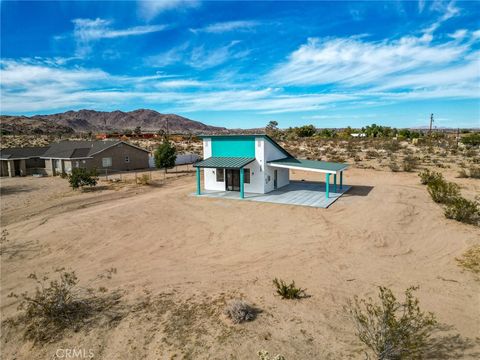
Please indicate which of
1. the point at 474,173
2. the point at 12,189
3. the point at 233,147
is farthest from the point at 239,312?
the point at 474,173

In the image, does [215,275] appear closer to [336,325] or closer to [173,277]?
[173,277]

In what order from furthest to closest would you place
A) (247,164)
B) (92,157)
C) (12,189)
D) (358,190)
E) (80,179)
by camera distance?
(92,157) < (12,189) < (80,179) < (358,190) < (247,164)

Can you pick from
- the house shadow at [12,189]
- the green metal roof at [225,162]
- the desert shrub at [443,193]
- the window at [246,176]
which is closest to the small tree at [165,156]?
the house shadow at [12,189]

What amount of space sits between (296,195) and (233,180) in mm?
4643

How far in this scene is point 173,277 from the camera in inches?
382

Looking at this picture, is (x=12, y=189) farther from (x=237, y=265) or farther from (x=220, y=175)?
(x=237, y=265)

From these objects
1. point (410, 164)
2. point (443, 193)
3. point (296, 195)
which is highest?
point (410, 164)

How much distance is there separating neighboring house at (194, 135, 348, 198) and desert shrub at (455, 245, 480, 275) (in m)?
9.58

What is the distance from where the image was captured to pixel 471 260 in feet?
35.0

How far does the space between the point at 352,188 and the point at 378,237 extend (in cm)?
1131

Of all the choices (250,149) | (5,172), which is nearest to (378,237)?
(250,149)

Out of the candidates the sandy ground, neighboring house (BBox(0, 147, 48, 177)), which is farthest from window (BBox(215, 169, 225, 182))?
neighboring house (BBox(0, 147, 48, 177))

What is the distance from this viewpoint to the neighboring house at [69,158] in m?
34.6

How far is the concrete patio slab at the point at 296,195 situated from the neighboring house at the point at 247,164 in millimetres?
619
